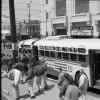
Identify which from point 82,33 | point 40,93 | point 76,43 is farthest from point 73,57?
point 82,33

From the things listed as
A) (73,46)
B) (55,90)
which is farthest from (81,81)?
(73,46)

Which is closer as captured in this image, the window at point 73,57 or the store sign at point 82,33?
the window at point 73,57

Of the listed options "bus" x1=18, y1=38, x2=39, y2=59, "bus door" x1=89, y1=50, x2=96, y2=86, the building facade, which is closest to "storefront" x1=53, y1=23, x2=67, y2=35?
the building facade

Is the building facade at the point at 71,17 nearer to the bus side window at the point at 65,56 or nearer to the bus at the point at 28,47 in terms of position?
the bus at the point at 28,47

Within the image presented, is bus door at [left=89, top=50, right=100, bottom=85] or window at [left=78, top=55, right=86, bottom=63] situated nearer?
bus door at [left=89, top=50, right=100, bottom=85]

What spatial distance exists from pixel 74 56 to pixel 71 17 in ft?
88.2

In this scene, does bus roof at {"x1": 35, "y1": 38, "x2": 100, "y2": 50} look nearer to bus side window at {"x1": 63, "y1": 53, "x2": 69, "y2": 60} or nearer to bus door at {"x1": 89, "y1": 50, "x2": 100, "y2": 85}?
bus door at {"x1": 89, "y1": 50, "x2": 100, "y2": 85}

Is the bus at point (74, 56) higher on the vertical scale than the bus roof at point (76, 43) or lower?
lower

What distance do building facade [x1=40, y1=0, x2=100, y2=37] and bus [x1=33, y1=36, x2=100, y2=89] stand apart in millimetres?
19486

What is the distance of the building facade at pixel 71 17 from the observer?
33.0 m

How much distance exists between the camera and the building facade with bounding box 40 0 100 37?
33.0m

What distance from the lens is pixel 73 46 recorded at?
1167 cm

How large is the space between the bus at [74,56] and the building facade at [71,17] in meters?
19.5

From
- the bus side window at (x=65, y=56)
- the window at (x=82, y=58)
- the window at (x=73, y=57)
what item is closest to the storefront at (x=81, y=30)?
the bus side window at (x=65, y=56)
